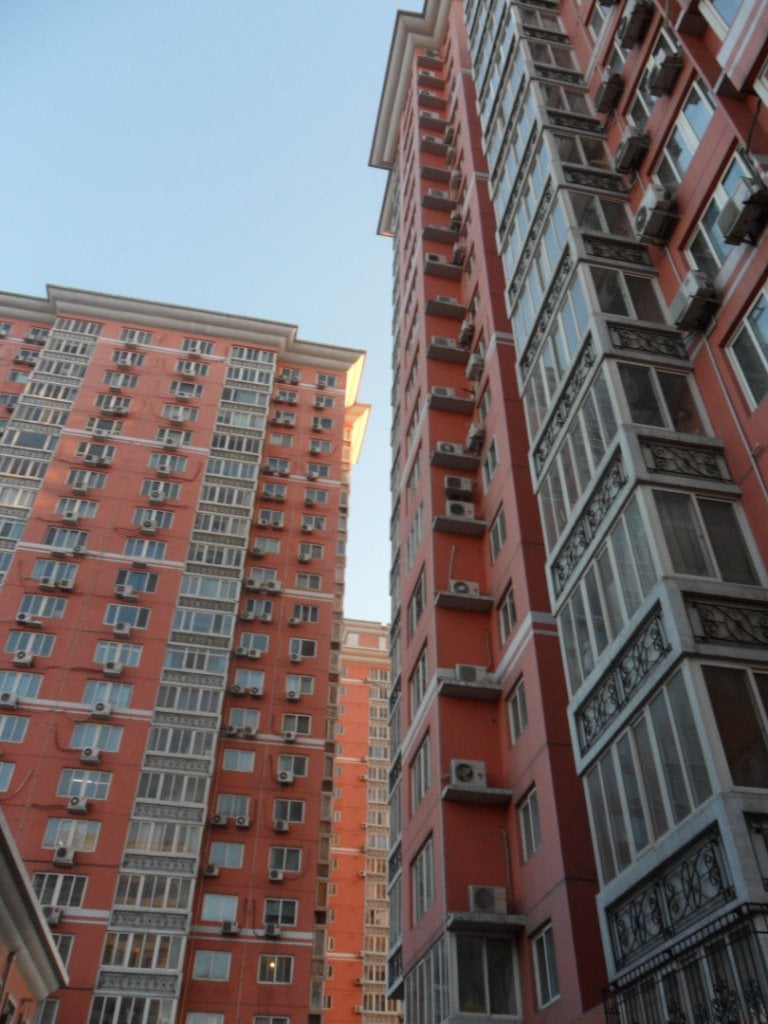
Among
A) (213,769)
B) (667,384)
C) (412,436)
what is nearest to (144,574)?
(213,769)

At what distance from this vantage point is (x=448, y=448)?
26203 mm

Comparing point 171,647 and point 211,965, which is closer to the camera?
point 211,965

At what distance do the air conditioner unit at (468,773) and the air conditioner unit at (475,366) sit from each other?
1237cm

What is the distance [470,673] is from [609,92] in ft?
43.9

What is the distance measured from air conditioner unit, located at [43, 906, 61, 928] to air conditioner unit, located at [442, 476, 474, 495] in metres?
19.2

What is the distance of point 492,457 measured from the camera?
24.8m

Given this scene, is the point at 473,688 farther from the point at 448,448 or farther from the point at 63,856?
the point at 63,856

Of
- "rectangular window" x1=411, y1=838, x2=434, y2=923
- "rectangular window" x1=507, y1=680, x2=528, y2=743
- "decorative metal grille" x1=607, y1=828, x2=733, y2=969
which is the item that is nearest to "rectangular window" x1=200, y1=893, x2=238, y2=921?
"rectangular window" x1=411, y1=838, x2=434, y2=923

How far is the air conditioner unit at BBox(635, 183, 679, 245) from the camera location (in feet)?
53.2

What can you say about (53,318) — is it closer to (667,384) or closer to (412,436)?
(412,436)

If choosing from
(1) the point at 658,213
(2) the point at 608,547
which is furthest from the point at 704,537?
(1) the point at 658,213

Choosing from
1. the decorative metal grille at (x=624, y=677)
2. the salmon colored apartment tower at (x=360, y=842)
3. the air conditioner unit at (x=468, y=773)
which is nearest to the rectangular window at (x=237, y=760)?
the salmon colored apartment tower at (x=360, y=842)

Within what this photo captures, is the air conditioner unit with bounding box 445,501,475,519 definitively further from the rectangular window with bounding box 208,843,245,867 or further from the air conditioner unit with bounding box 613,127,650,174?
the rectangular window with bounding box 208,843,245,867

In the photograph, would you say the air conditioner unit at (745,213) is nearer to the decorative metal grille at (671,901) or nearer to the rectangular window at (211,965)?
the decorative metal grille at (671,901)
